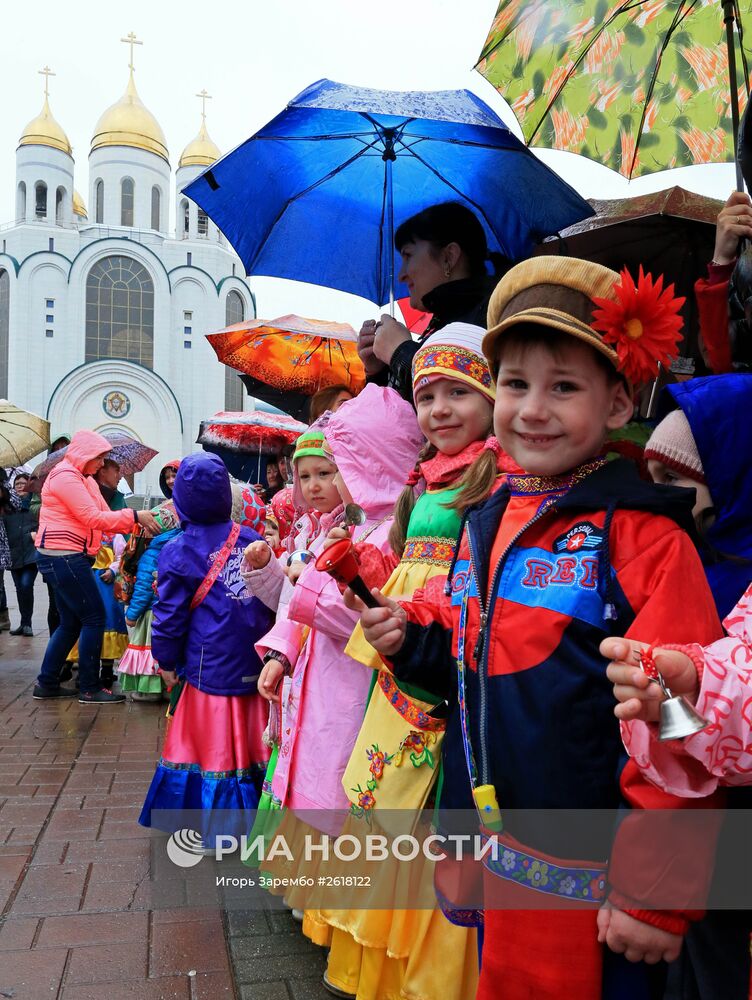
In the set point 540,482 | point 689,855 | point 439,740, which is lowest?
point 439,740

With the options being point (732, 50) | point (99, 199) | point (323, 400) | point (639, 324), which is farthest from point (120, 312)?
point (639, 324)

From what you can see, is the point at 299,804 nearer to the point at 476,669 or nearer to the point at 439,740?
the point at 439,740

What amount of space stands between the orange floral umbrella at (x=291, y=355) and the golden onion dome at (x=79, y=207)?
4614 cm

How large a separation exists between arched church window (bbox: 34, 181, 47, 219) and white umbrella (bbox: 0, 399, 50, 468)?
39211 mm

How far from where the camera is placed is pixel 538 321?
4.78ft

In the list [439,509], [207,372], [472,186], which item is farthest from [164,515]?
[207,372]

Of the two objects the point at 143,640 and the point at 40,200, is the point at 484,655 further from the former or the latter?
the point at 40,200

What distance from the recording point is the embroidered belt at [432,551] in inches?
82.7

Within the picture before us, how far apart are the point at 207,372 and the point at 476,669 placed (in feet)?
142

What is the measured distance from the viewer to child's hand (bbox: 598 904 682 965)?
3.92 feet

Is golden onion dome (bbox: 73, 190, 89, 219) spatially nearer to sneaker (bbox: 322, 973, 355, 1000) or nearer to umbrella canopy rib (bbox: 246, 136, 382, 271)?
umbrella canopy rib (bbox: 246, 136, 382, 271)

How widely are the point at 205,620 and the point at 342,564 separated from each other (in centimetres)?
223

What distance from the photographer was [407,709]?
2.07 metres

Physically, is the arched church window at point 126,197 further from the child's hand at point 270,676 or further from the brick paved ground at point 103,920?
the child's hand at point 270,676
